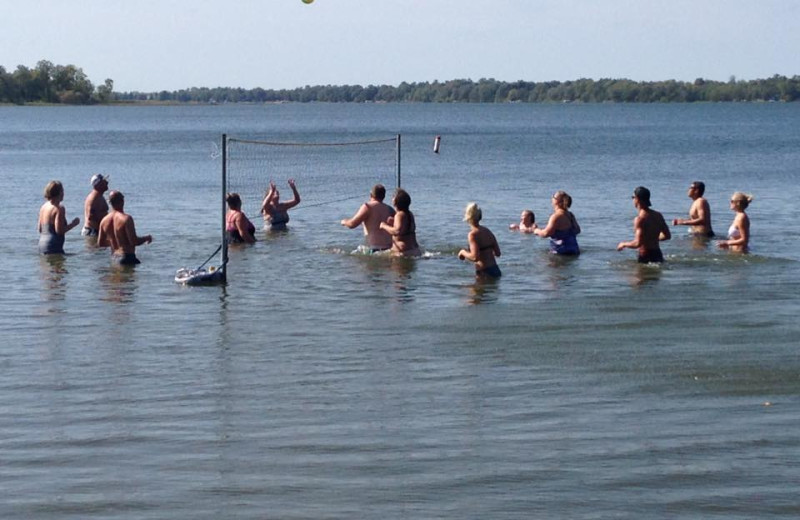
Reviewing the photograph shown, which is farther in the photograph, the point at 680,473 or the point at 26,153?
the point at 26,153

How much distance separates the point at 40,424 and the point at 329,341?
3.93m

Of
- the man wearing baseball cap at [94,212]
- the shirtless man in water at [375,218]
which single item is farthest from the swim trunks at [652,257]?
the man wearing baseball cap at [94,212]

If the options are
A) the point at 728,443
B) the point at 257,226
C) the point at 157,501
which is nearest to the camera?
the point at 157,501

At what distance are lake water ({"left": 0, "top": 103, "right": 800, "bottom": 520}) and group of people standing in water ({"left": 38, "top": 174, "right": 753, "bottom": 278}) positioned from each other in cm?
34

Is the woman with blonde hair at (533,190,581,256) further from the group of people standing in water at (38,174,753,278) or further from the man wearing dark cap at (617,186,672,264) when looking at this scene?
the man wearing dark cap at (617,186,672,264)

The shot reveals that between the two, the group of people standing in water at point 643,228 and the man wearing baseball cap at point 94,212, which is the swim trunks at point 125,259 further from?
the group of people standing in water at point 643,228

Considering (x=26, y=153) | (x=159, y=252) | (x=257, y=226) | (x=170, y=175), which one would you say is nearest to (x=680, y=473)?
(x=159, y=252)

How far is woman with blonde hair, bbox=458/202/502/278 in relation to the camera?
54.5 feet

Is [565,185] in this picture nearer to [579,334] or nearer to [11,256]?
[11,256]

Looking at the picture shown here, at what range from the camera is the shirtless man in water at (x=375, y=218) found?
19.0 meters

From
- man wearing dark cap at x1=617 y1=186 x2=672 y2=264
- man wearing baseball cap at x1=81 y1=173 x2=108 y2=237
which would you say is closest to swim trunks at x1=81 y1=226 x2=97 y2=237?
man wearing baseball cap at x1=81 y1=173 x2=108 y2=237

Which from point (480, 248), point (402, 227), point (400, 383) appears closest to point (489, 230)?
point (402, 227)

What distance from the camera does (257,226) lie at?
24547 millimetres

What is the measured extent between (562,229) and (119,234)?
6.34 metres
